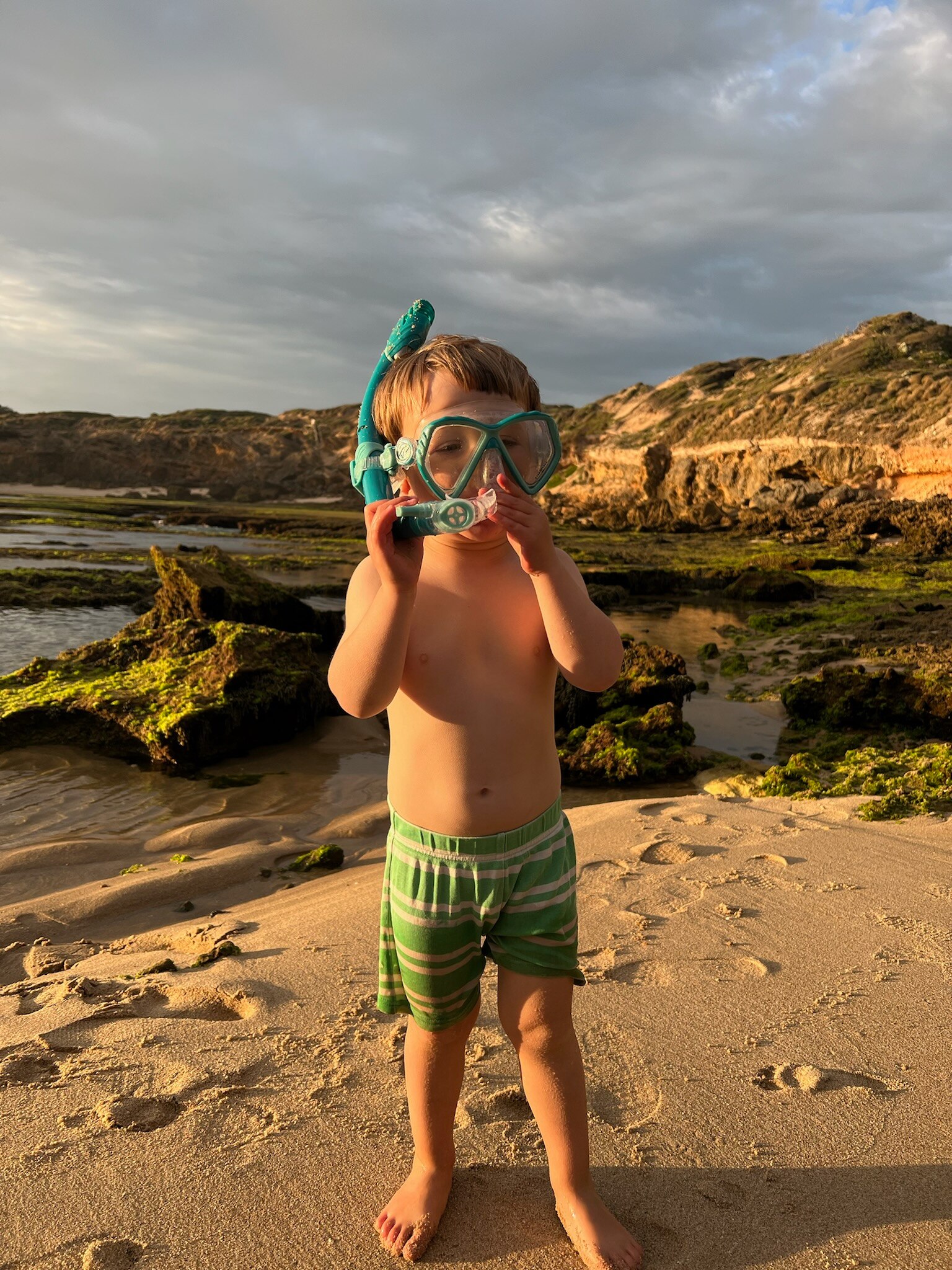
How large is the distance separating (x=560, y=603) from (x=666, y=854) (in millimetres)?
2349

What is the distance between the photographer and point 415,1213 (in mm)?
1944

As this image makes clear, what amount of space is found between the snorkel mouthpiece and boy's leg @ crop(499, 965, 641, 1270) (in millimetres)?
1057

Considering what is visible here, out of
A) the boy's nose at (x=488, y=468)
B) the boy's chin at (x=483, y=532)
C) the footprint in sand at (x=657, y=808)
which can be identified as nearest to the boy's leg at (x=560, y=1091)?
the boy's chin at (x=483, y=532)

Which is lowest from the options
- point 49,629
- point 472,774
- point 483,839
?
point 49,629

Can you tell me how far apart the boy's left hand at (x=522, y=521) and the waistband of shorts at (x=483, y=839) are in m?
0.64

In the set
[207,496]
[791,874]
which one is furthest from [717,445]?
[207,496]

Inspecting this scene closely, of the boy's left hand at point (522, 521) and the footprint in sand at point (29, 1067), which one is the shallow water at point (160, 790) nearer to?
the footprint in sand at point (29, 1067)

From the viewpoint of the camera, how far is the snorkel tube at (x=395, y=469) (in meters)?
1.86

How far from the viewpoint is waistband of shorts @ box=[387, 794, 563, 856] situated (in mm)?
2006

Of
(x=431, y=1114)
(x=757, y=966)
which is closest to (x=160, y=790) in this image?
(x=757, y=966)

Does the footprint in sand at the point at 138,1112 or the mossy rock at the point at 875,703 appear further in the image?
the mossy rock at the point at 875,703

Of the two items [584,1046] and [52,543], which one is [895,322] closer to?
[52,543]

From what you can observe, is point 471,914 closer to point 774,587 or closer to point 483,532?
point 483,532

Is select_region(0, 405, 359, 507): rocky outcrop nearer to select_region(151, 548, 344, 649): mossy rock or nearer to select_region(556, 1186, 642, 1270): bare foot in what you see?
select_region(151, 548, 344, 649): mossy rock
